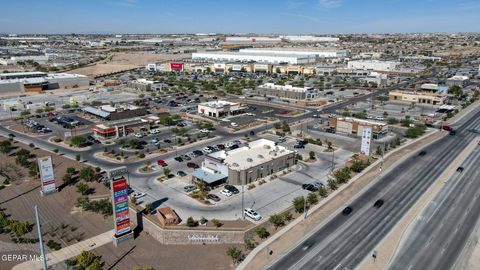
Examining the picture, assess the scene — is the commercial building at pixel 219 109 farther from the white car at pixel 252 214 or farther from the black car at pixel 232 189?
the white car at pixel 252 214

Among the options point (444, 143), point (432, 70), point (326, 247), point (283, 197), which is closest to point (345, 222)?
point (326, 247)

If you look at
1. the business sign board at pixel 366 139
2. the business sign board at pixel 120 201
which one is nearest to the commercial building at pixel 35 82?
the business sign board at pixel 120 201

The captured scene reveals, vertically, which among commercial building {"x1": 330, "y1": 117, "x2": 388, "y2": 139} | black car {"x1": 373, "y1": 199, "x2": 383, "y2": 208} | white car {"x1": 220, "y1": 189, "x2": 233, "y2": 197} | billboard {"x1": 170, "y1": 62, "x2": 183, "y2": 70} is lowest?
white car {"x1": 220, "y1": 189, "x2": 233, "y2": 197}

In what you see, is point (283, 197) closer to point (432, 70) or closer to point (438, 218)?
point (438, 218)

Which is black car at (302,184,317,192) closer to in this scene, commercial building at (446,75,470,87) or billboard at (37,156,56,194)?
billboard at (37,156,56,194)

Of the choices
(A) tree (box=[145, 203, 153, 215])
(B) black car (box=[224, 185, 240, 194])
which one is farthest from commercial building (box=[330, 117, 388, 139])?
(A) tree (box=[145, 203, 153, 215])

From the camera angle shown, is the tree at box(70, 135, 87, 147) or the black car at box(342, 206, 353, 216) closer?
the black car at box(342, 206, 353, 216)
